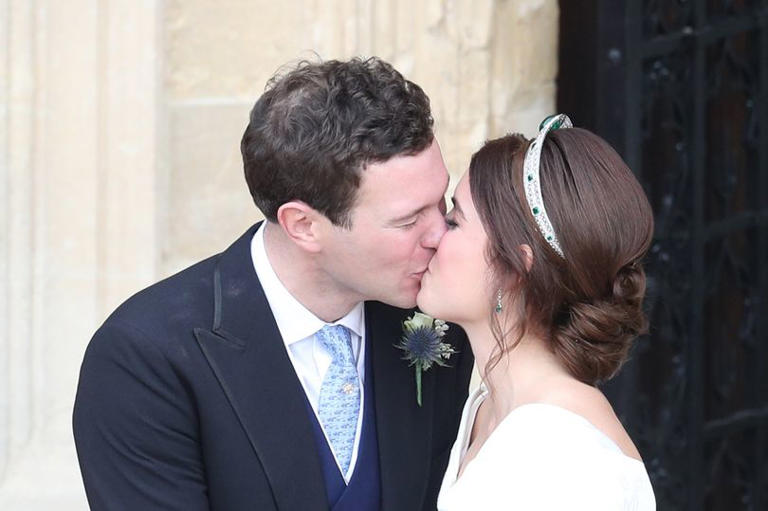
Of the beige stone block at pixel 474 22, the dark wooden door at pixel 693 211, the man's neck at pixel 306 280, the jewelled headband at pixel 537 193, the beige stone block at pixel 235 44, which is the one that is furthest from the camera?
the dark wooden door at pixel 693 211

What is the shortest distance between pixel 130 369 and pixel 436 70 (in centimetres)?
156

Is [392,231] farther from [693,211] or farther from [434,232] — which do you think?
[693,211]

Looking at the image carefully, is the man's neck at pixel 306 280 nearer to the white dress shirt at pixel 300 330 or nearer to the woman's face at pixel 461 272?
the white dress shirt at pixel 300 330

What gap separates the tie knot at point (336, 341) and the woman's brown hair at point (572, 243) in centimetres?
32

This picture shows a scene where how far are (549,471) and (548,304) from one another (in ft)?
1.06

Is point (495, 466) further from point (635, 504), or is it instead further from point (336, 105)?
point (336, 105)

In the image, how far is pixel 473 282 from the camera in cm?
263

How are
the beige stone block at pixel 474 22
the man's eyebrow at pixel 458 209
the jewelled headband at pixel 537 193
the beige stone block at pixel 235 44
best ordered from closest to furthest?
the jewelled headband at pixel 537 193 → the man's eyebrow at pixel 458 209 → the beige stone block at pixel 235 44 → the beige stone block at pixel 474 22

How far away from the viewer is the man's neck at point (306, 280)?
9.04ft

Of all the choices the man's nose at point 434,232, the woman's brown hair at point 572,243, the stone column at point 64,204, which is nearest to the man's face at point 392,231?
the man's nose at point 434,232

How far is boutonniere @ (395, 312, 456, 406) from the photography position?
2.84 meters

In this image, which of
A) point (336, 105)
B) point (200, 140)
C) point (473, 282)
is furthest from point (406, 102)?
point (200, 140)

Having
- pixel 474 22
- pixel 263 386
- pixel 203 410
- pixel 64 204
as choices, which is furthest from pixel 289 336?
pixel 474 22

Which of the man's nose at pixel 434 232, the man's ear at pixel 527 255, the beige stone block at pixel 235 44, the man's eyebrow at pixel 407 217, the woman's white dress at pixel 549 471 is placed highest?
the beige stone block at pixel 235 44
